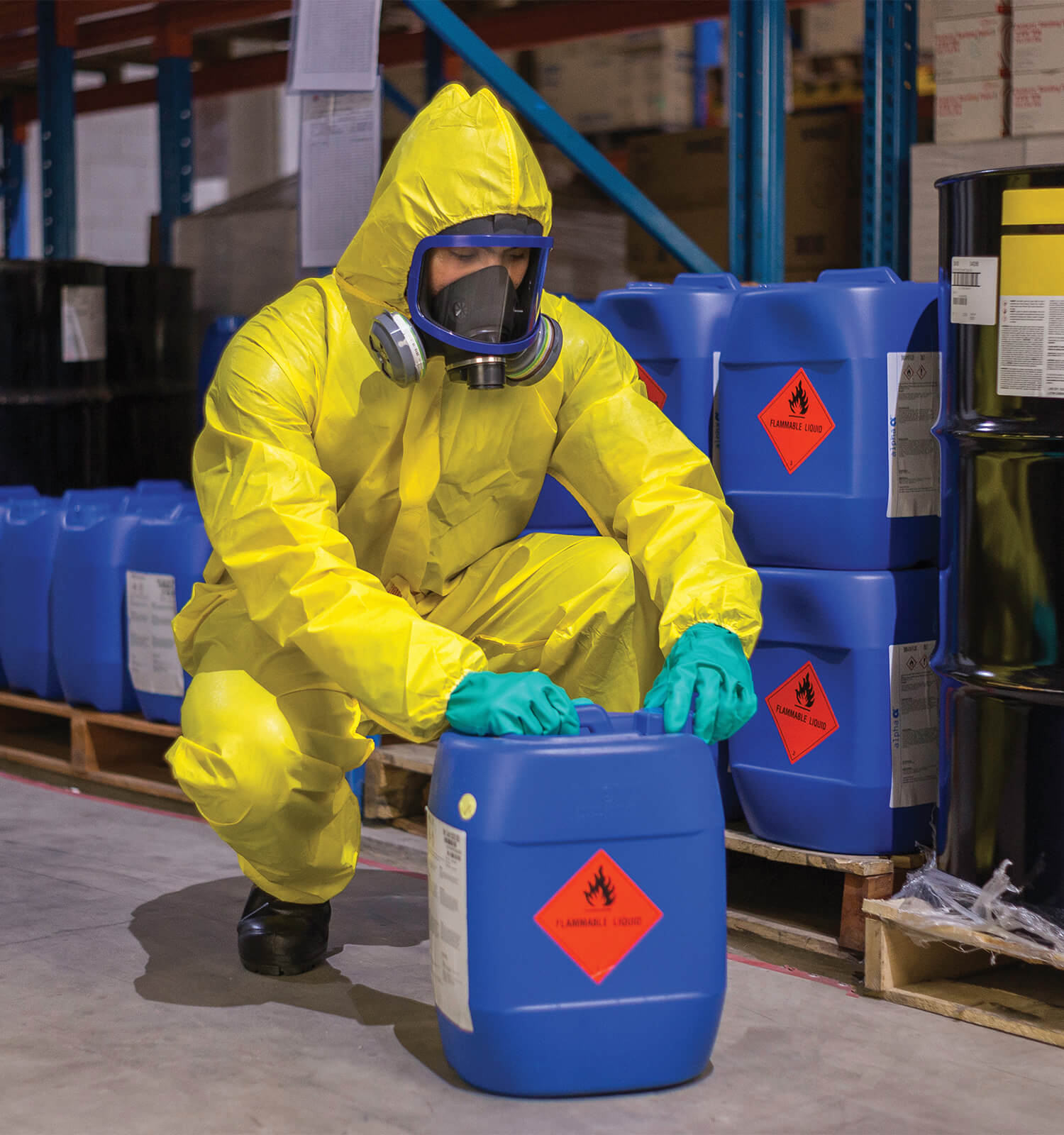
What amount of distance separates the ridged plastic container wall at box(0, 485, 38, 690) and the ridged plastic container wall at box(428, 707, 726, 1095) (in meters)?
3.09

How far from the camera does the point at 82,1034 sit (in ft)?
9.01

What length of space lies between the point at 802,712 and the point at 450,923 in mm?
1119

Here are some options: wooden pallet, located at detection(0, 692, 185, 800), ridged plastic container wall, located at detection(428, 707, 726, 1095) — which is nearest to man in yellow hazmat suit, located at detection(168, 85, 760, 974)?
ridged plastic container wall, located at detection(428, 707, 726, 1095)

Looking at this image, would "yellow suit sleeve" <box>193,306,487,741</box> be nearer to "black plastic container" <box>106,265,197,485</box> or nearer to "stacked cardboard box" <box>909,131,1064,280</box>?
"stacked cardboard box" <box>909,131,1064,280</box>

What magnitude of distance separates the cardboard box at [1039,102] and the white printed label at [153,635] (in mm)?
2596

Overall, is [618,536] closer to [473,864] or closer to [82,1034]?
[473,864]

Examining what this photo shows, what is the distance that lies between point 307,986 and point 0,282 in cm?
400

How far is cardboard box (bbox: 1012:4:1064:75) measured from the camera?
384 cm

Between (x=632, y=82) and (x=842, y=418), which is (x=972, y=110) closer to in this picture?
(x=842, y=418)

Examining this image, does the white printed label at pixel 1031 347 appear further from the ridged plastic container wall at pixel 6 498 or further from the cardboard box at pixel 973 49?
the ridged plastic container wall at pixel 6 498

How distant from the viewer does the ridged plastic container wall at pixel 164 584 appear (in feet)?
14.6

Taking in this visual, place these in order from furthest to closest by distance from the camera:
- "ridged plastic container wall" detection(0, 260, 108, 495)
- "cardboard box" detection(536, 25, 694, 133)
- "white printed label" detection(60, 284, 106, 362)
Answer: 1. "cardboard box" detection(536, 25, 694, 133)
2. "white printed label" detection(60, 284, 106, 362)
3. "ridged plastic container wall" detection(0, 260, 108, 495)

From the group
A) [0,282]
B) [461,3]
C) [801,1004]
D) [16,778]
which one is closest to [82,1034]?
[801,1004]

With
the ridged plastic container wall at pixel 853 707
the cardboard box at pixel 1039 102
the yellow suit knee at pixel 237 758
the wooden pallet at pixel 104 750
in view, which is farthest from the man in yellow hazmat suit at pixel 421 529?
the wooden pallet at pixel 104 750
